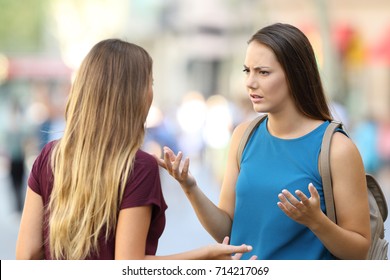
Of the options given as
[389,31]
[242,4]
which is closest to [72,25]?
[242,4]

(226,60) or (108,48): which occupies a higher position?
(108,48)

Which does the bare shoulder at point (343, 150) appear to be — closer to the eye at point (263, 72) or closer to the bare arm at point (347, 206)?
the bare arm at point (347, 206)

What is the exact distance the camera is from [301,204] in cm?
285

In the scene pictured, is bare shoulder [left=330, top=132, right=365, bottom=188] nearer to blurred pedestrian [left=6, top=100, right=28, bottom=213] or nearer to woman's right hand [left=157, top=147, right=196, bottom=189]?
woman's right hand [left=157, top=147, right=196, bottom=189]

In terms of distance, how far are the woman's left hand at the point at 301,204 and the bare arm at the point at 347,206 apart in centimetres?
7

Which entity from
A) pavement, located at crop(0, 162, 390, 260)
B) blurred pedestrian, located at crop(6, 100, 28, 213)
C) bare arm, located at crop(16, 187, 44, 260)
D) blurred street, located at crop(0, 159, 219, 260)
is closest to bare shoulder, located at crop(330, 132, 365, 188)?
bare arm, located at crop(16, 187, 44, 260)

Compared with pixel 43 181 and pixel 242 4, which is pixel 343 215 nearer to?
pixel 43 181

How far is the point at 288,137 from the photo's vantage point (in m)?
3.20

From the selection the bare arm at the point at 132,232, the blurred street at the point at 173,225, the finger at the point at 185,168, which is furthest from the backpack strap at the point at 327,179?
the blurred street at the point at 173,225

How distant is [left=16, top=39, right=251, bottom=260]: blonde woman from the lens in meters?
2.82

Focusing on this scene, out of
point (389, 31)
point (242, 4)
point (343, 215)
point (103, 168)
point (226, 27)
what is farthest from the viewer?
point (226, 27)

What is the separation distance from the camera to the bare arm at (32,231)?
2967mm

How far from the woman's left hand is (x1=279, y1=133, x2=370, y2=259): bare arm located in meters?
0.07

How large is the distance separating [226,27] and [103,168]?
47.6m
